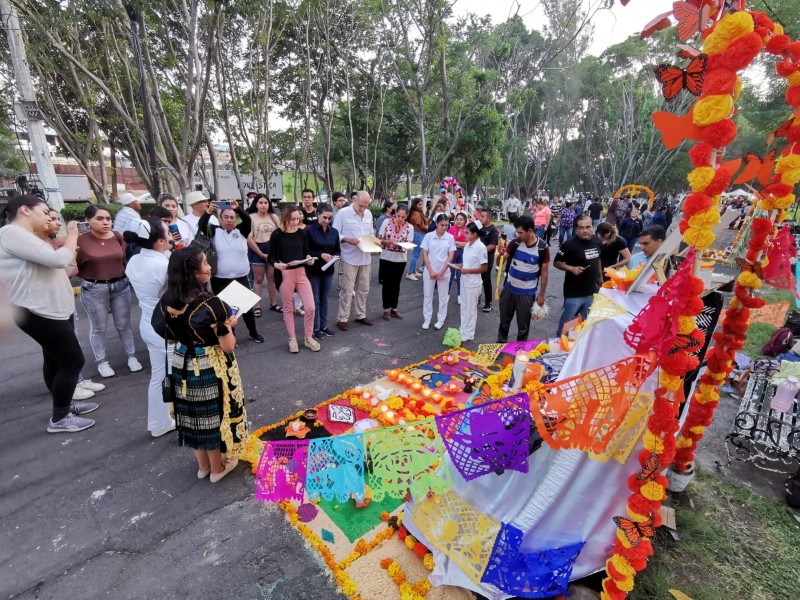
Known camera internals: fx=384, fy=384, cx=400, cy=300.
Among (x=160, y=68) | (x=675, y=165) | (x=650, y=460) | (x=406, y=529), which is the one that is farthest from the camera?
(x=675, y=165)

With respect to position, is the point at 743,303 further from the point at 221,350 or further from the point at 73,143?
the point at 73,143

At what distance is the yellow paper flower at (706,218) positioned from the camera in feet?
4.91

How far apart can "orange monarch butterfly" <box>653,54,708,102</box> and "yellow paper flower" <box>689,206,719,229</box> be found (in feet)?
1.52

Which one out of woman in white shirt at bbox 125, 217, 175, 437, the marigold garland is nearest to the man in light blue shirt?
the marigold garland

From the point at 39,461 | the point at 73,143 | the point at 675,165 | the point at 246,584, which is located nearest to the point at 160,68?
the point at 73,143

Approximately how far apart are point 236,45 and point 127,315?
41.0 feet

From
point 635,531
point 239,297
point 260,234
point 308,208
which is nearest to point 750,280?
point 635,531

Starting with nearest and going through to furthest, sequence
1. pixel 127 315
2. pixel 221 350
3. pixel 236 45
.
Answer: pixel 221 350
pixel 127 315
pixel 236 45

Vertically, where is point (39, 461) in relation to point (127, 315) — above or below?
below

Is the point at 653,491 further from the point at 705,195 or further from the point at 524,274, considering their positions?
the point at 524,274

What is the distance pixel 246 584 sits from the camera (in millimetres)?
2260

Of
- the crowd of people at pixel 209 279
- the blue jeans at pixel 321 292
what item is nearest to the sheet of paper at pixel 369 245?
the crowd of people at pixel 209 279

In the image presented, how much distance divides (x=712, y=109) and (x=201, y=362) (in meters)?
3.05

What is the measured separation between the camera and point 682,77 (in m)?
1.60
